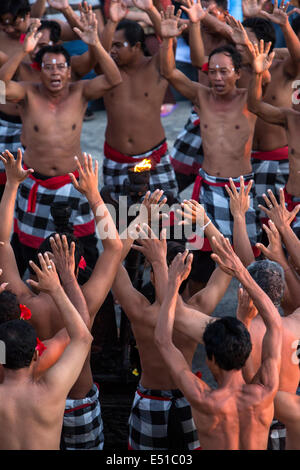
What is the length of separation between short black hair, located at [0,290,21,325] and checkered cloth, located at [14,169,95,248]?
2307mm

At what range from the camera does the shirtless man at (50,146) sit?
607 cm

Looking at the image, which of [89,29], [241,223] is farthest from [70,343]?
[89,29]

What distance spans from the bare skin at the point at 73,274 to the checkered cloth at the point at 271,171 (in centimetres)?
281

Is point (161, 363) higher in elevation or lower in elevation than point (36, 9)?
lower

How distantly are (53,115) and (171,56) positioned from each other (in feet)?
3.62

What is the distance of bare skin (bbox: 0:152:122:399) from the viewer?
393 cm

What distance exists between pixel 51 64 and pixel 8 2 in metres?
1.10

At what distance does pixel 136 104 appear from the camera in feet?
22.2

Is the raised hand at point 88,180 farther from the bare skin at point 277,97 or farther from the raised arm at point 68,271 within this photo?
the bare skin at point 277,97

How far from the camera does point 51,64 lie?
5941mm

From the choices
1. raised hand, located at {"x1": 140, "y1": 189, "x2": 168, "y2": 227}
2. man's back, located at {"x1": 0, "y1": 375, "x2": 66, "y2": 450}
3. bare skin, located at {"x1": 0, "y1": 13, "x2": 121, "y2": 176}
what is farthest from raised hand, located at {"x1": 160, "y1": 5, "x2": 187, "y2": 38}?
man's back, located at {"x1": 0, "y1": 375, "x2": 66, "y2": 450}

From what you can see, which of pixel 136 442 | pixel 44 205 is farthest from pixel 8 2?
pixel 136 442

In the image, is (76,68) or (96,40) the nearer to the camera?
(96,40)
